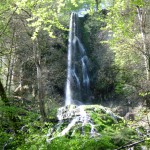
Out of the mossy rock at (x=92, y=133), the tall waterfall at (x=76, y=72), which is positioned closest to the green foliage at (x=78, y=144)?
the mossy rock at (x=92, y=133)

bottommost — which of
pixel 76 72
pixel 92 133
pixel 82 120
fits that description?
A: pixel 92 133

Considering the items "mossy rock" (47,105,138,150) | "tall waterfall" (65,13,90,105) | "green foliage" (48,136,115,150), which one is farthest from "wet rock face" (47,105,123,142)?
"tall waterfall" (65,13,90,105)

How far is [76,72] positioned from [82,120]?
41.8ft

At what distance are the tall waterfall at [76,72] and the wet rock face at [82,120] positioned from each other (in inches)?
344

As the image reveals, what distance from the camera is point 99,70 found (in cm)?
2305

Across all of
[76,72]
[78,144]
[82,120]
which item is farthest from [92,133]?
[76,72]

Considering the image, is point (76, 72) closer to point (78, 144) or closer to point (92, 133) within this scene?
point (92, 133)

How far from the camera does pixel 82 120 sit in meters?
10.0

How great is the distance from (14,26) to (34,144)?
962cm

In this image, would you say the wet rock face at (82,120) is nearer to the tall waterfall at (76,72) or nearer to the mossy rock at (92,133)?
the mossy rock at (92,133)

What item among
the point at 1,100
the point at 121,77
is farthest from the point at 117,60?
the point at 1,100

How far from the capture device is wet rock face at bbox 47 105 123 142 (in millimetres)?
8812

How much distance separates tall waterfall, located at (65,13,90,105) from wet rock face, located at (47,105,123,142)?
874cm

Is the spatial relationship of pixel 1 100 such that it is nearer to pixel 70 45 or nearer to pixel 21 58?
pixel 21 58
